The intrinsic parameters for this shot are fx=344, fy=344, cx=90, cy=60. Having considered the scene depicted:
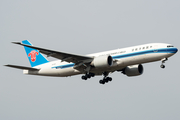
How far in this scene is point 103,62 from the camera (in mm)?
A: 41688

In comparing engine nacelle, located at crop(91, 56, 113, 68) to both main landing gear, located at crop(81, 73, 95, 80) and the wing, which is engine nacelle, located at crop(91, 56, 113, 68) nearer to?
the wing

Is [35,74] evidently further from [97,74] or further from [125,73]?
[125,73]

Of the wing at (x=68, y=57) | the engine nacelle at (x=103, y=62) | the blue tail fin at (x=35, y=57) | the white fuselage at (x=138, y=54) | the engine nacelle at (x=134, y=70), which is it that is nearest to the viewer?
the white fuselage at (x=138, y=54)

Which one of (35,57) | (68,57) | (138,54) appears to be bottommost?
(138,54)

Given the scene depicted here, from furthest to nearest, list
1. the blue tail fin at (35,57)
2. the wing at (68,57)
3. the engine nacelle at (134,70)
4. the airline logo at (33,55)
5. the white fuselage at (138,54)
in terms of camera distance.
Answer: the airline logo at (33,55)
the blue tail fin at (35,57)
the engine nacelle at (134,70)
the wing at (68,57)
the white fuselage at (138,54)

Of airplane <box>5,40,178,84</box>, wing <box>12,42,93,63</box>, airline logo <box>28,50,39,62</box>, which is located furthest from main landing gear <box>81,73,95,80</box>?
airline logo <box>28,50,39,62</box>

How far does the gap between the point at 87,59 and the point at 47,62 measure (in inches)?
324

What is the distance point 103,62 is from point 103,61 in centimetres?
12

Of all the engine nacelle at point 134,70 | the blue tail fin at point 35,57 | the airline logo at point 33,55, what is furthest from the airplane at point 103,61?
the airline logo at point 33,55

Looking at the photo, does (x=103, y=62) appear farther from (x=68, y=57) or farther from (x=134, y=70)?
(x=134, y=70)

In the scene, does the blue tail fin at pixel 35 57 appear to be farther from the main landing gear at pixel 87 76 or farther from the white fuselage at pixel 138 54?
the white fuselage at pixel 138 54

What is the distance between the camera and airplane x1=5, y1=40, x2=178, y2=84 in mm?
40969

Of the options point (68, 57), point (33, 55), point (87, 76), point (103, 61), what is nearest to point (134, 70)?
point (87, 76)

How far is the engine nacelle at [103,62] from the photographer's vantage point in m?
41.6
